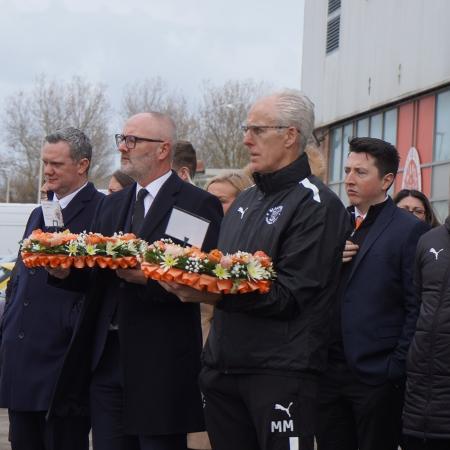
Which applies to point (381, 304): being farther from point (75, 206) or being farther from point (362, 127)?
point (362, 127)

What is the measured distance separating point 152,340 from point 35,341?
98 centimetres

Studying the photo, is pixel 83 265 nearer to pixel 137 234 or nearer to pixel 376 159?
pixel 137 234

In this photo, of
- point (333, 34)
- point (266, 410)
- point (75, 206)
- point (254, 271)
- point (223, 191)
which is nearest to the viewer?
point (254, 271)

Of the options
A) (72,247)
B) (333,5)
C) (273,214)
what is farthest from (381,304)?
(333,5)

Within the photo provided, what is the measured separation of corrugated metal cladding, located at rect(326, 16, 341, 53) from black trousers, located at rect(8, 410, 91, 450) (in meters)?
23.8

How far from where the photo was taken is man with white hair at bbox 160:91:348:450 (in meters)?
4.43

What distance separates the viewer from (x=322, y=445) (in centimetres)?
607

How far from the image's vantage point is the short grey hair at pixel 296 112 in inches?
188

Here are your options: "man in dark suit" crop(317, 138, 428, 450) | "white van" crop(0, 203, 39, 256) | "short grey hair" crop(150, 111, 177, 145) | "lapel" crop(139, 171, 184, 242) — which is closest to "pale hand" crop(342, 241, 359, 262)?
"man in dark suit" crop(317, 138, 428, 450)

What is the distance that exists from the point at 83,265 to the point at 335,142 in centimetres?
2437

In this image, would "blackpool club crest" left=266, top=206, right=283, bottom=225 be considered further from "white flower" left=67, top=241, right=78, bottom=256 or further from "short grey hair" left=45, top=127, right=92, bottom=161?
"short grey hair" left=45, top=127, right=92, bottom=161

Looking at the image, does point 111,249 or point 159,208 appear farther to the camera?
point 159,208

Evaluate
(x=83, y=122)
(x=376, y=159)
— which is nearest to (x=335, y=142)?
(x=376, y=159)

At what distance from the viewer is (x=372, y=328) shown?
19.1 ft
